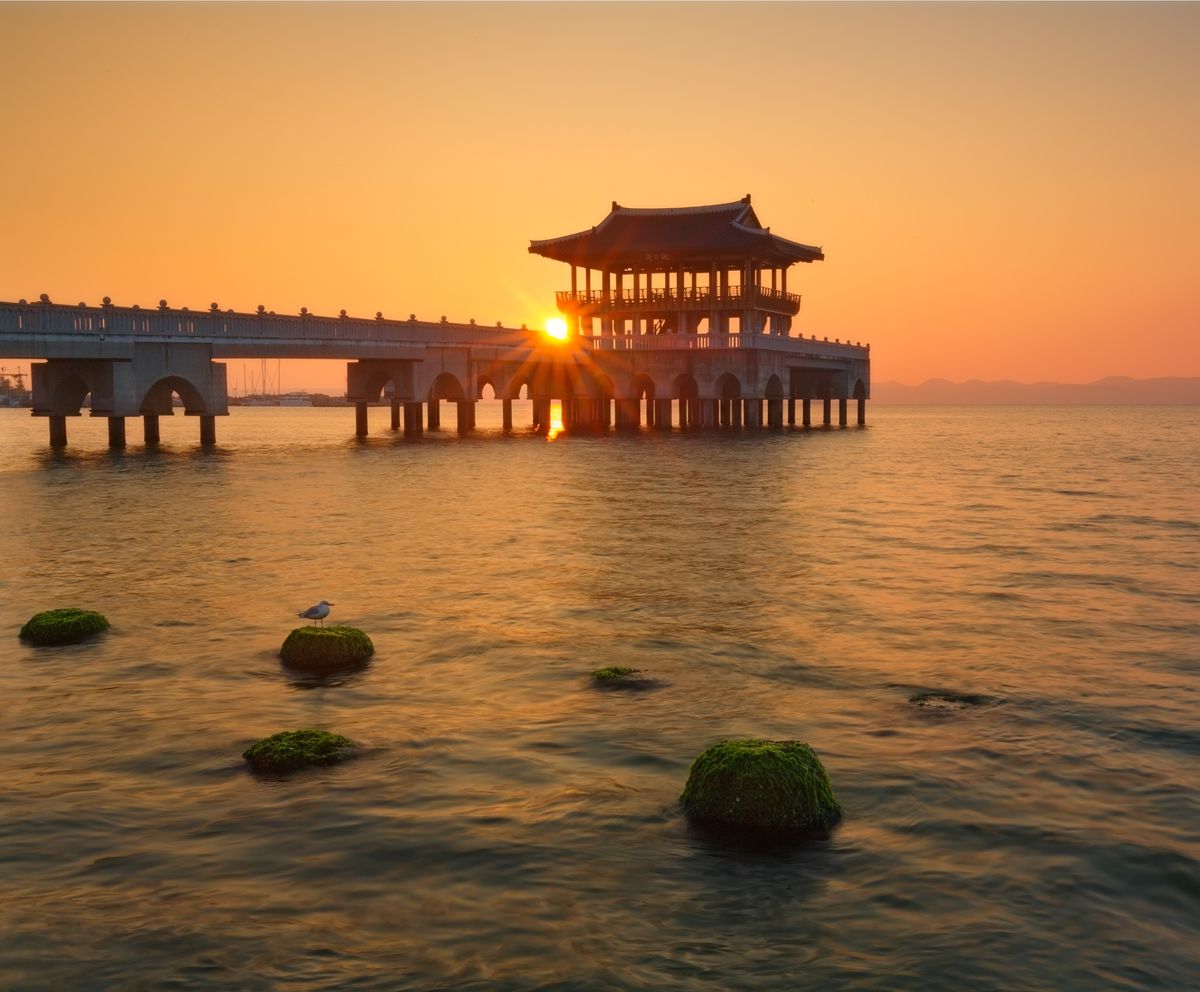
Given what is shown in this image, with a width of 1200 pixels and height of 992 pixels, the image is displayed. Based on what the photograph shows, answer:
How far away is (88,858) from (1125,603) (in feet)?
67.6

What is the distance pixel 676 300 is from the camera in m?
94.3

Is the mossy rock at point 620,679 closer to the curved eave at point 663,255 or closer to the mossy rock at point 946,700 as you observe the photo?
the mossy rock at point 946,700

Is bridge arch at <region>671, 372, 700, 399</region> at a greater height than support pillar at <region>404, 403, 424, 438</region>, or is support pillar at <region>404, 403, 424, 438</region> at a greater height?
bridge arch at <region>671, 372, 700, 399</region>

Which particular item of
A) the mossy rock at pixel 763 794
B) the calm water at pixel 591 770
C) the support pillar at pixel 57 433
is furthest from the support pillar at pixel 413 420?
the mossy rock at pixel 763 794

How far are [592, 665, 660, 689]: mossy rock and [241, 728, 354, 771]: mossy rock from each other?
437cm

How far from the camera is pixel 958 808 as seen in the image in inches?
468

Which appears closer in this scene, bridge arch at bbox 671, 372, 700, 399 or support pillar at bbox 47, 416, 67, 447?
support pillar at bbox 47, 416, 67, 447

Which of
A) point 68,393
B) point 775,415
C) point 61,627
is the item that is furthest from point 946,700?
point 775,415

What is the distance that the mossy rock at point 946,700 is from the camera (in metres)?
15.5

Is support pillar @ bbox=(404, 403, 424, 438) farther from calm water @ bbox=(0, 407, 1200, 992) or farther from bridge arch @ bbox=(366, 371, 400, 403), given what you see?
calm water @ bbox=(0, 407, 1200, 992)

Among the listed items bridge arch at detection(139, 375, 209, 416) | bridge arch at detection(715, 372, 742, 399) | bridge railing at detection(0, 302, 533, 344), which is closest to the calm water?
bridge railing at detection(0, 302, 533, 344)

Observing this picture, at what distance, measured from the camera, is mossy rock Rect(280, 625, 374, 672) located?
1767cm

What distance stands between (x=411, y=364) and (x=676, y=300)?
85.8 ft

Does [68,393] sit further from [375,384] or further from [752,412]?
[752,412]
